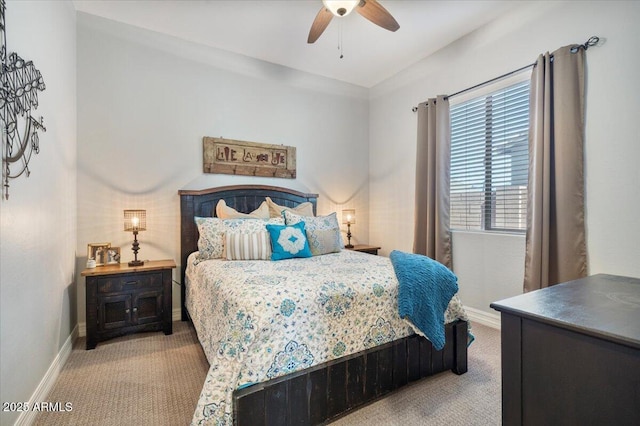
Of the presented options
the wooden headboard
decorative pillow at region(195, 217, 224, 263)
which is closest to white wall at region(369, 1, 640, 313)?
the wooden headboard

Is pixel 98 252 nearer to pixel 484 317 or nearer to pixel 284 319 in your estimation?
pixel 284 319

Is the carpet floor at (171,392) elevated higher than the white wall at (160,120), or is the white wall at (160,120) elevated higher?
the white wall at (160,120)

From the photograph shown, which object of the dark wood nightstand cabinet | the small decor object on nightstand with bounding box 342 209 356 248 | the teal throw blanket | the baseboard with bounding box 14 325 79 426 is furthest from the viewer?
the small decor object on nightstand with bounding box 342 209 356 248

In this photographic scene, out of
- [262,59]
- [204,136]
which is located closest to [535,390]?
[204,136]

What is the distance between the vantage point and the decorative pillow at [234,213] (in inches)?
125

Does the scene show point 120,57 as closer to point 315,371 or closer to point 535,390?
point 315,371

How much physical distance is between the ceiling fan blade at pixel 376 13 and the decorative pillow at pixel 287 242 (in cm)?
183

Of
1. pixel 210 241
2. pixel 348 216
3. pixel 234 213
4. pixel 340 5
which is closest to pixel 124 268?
pixel 210 241

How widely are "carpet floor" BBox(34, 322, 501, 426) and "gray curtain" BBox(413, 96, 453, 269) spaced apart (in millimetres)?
1166

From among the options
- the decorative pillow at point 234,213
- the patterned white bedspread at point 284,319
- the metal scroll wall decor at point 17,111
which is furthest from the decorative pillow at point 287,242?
the metal scroll wall decor at point 17,111

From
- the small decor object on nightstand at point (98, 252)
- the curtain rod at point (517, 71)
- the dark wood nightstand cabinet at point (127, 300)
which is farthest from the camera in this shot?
the small decor object on nightstand at point (98, 252)

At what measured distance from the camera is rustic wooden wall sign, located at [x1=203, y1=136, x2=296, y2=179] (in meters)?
3.40

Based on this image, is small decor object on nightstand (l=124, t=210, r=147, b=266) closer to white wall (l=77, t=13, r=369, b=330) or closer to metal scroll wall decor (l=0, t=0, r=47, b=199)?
white wall (l=77, t=13, r=369, b=330)

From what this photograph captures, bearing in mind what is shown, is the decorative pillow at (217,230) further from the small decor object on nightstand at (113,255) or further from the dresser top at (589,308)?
the dresser top at (589,308)
